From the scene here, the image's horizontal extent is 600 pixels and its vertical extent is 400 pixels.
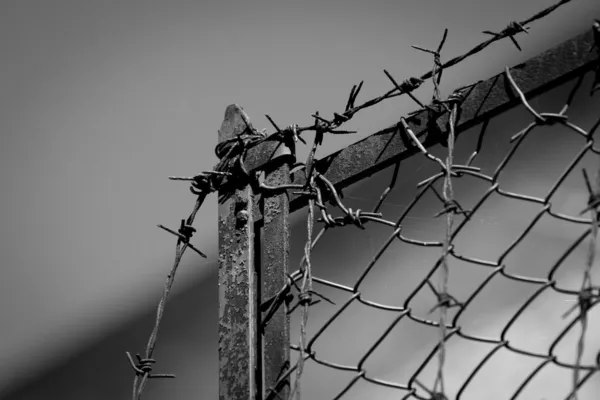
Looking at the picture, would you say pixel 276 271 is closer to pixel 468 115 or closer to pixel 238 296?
pixel 238 296

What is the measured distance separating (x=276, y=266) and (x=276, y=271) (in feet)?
0.03

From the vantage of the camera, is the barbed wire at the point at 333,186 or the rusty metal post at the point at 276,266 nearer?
the barbed wire at the point at 333,186

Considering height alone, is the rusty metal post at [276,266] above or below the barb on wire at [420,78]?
below

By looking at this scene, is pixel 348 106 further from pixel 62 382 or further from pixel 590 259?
pixel 62 382

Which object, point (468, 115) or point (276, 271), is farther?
point (276, 271)

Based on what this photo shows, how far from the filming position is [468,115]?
146cm

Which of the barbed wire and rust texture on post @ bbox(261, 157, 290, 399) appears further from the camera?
rust texture on post @ bbox(261, 157, 290, 399)

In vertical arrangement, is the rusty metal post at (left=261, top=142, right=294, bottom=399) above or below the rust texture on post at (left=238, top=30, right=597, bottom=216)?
below

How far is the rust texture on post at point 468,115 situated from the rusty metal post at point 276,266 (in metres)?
0.03

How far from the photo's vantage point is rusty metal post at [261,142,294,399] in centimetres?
150

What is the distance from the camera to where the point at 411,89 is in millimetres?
1528

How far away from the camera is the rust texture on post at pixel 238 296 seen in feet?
5.00

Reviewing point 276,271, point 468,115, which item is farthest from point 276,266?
point 468,115

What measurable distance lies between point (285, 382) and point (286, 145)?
49cm
